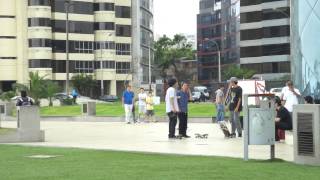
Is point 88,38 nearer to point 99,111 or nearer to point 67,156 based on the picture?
point 99,111

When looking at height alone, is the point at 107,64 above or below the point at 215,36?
below

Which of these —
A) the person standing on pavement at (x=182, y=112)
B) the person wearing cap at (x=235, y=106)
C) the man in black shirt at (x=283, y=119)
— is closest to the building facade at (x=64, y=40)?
the person standing on pavement at (x=182, y=112)

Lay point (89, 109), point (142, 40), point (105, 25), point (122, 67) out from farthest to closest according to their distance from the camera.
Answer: point (142, 40) → point (122, 67) → point (105, 25) → point (89, 109)

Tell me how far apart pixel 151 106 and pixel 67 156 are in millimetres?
19380

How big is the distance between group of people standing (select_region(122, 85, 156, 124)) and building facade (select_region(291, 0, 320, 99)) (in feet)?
24.7

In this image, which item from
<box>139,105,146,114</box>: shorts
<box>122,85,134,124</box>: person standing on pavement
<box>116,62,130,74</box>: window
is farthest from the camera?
<box>116,62,130,74</box>: window

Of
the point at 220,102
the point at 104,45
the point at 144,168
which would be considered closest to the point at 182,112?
the point at 220,102

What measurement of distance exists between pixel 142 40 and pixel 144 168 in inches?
3985

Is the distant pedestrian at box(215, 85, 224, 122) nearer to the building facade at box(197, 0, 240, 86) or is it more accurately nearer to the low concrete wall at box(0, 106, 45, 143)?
Answer: the low concrete wall at box(0, 106, 45, 143)

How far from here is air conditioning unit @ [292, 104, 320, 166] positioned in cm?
1145

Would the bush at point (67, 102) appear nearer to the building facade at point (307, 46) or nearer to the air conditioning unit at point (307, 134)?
the building facade at point (307, 46)

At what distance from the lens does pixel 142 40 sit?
112 metres

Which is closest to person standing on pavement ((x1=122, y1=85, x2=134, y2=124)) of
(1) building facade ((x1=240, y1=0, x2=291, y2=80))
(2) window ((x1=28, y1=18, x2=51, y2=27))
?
(2) window ((x1=28, y1=18, x2=51, y2=27))

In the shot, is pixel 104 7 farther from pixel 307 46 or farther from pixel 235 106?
pixel 235 106
